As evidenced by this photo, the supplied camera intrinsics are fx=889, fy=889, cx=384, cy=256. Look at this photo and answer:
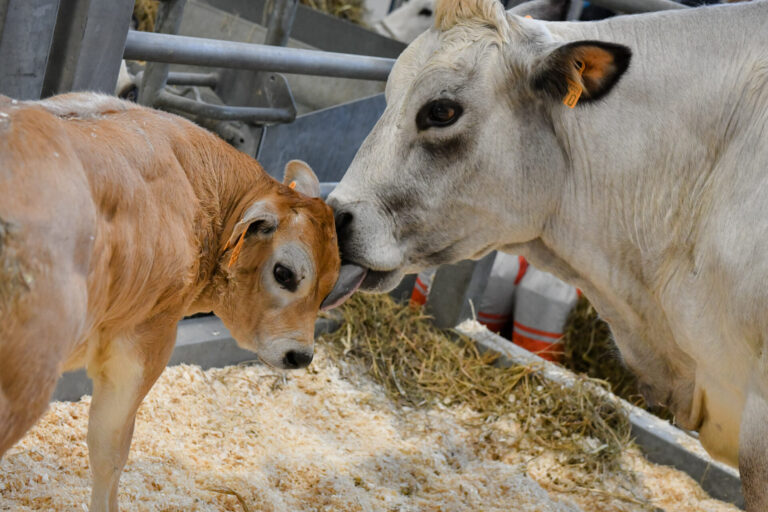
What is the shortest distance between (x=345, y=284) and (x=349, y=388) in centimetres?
149

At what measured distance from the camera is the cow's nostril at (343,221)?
8.53 ft

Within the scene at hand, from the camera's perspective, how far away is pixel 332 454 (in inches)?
135

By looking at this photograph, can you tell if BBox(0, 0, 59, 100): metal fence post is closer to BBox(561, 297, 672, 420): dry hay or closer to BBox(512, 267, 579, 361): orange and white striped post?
BBox(512, 267, 579, 361): orange and white striped post

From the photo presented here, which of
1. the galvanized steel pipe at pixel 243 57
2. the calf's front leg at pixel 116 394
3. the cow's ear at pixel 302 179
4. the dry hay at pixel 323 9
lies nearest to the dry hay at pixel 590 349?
the galvanized steel pipe at pixel 243 57

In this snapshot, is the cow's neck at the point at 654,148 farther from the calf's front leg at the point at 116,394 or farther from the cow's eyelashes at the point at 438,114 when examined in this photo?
the calf's front leg at the point at 116,394

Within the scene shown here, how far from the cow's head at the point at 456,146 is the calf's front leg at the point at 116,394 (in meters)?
0.64

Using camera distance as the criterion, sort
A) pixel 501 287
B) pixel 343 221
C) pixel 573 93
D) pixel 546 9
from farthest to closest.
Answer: pixel 501 287 < pixel 546 9 < pixel 343 221 < pixel 573 93

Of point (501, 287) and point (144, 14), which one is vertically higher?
point (144, 14)

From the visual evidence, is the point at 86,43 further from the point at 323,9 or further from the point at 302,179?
the point at 323,9

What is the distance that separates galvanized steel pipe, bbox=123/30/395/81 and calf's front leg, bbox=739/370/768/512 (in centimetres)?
182

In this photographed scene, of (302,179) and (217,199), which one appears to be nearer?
(217,199)

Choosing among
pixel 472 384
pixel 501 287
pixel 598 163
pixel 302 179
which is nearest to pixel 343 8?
pixel 501 287

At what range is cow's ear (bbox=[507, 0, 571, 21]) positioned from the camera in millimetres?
3170

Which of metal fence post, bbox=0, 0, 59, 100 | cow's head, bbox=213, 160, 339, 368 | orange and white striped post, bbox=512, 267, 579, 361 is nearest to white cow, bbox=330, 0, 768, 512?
→ cow's head, bbox=213, 160, 339, 368
